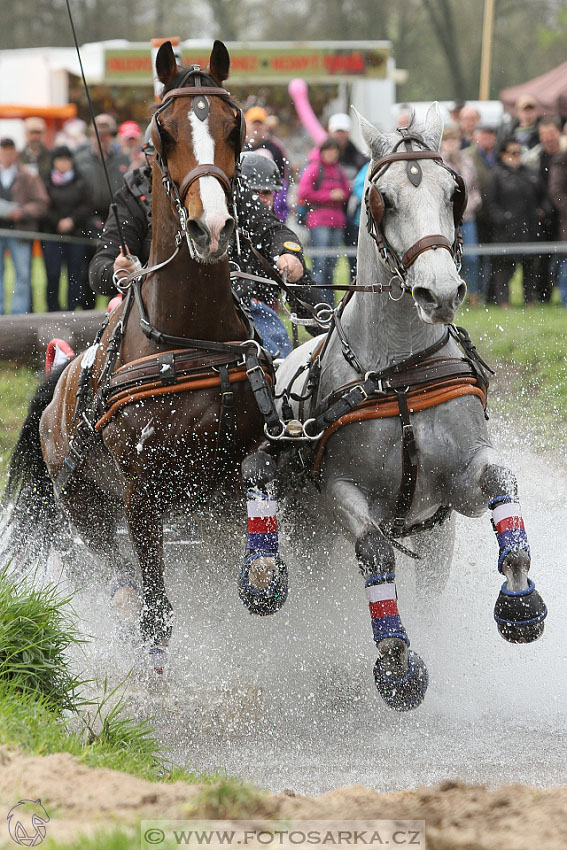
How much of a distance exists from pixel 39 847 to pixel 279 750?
6.59ft

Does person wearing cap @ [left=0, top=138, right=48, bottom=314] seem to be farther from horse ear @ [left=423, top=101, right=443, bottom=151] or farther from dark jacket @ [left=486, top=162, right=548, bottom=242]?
horse ear @ [left=423, top=101, right=443, bottom=151]

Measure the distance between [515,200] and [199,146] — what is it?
807cm

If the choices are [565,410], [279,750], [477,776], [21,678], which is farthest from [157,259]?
[565,410]

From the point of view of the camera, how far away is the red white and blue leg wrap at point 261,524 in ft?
14.5

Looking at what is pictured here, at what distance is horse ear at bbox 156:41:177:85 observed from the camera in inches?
172

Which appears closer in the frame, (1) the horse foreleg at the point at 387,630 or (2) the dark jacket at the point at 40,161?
(1) the horse foreleg at the point at 387,630

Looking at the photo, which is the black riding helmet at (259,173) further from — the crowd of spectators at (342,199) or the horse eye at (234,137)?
the crowd of spectators at (342,199)

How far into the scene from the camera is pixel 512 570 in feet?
13.4

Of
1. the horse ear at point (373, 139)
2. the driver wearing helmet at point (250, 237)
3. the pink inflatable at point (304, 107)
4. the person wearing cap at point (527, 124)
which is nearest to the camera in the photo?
the horse ear at point (373, 139)

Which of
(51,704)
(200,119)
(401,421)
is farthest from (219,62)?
(51,704)

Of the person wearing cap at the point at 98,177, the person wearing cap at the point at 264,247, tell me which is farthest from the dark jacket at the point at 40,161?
the person wearing cap at the point at 264,247

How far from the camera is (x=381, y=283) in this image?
4.47 meters

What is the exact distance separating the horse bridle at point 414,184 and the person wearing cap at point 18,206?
7.85 metres

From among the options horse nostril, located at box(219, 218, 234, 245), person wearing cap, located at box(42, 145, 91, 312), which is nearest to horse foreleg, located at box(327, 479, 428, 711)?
horse nostril, located at box(219, 218, 234, 245)
